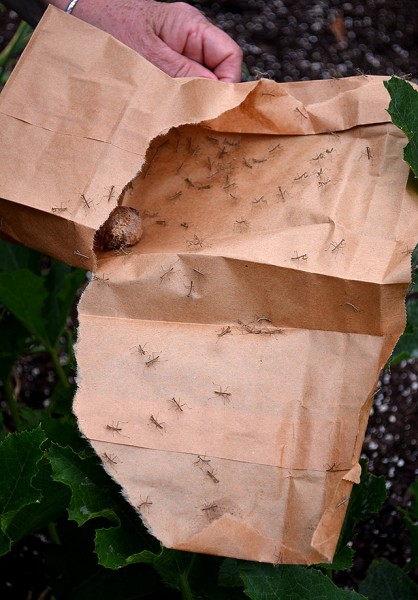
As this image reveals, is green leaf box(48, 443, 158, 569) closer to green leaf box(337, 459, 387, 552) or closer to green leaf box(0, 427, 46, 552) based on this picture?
green leaf box(0, 427, 46, 552)

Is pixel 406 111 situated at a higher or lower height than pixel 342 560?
higher

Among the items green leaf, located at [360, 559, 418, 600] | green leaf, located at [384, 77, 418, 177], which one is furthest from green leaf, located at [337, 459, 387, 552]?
green leaf, located at [384, 77, 418, 177]

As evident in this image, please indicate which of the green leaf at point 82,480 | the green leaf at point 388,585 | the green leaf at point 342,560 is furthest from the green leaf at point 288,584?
the green leaf at point 388,585

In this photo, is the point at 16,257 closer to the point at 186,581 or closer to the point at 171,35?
the point at 171,35

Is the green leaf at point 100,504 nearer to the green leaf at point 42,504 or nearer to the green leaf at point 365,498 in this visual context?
the green leaf at point 42,504

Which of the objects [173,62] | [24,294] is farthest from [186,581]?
[173,62]

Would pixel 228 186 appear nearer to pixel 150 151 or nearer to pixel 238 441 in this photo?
pixel 150 151
